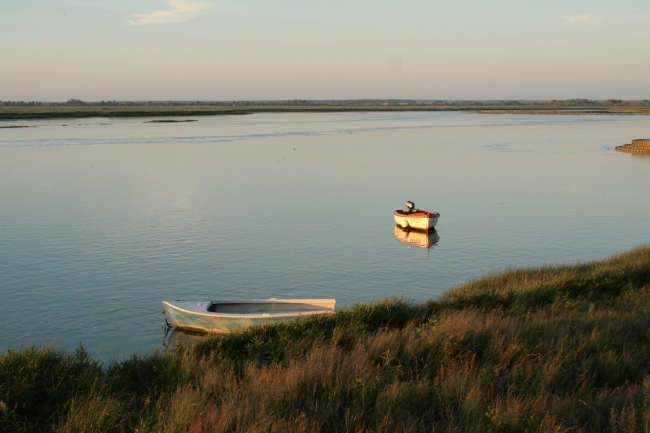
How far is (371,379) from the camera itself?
884 cm

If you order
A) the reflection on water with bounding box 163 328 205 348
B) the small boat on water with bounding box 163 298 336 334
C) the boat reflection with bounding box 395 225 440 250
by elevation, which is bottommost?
the reflection on water with bounding box 163 328 205 348

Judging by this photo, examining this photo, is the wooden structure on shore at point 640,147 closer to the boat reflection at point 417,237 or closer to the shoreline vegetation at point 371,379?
the boat reflection at point 417,237

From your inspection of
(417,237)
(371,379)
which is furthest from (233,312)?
(417,237)

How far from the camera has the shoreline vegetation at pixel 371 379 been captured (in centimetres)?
768

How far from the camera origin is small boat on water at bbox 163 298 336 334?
14336mm

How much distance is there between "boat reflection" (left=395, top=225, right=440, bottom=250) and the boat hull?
228 millimetres

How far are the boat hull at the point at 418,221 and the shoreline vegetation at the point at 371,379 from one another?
557 inches

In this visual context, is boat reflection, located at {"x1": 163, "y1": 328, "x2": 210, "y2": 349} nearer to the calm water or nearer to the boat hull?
the calm water

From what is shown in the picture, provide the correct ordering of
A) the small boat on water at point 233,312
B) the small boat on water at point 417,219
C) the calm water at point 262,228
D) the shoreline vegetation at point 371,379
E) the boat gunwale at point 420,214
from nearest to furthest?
the shoreline vegetation at point 371,379, the small boat on water at point 233,312, the calm water at point 262,228, the small boat on water at point 417,219, the boat gunwale at point 420,214

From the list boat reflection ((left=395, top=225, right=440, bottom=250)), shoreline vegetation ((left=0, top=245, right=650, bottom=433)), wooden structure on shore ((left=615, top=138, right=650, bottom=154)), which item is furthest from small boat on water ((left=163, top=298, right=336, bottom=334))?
wooden structure on shore ((left=615, top=138, right=650, bottom=154))

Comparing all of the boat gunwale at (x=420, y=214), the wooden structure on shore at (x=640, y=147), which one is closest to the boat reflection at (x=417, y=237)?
the boat gunwale at (x=420, y=214)

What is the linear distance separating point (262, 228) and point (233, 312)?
12.0m

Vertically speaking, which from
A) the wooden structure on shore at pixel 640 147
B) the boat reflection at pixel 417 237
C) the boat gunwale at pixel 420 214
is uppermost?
the wooden structure on shore at pixel 640 147

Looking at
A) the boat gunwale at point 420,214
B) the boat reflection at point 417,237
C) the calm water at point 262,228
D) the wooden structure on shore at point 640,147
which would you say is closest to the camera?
the calm water at point 262,228
